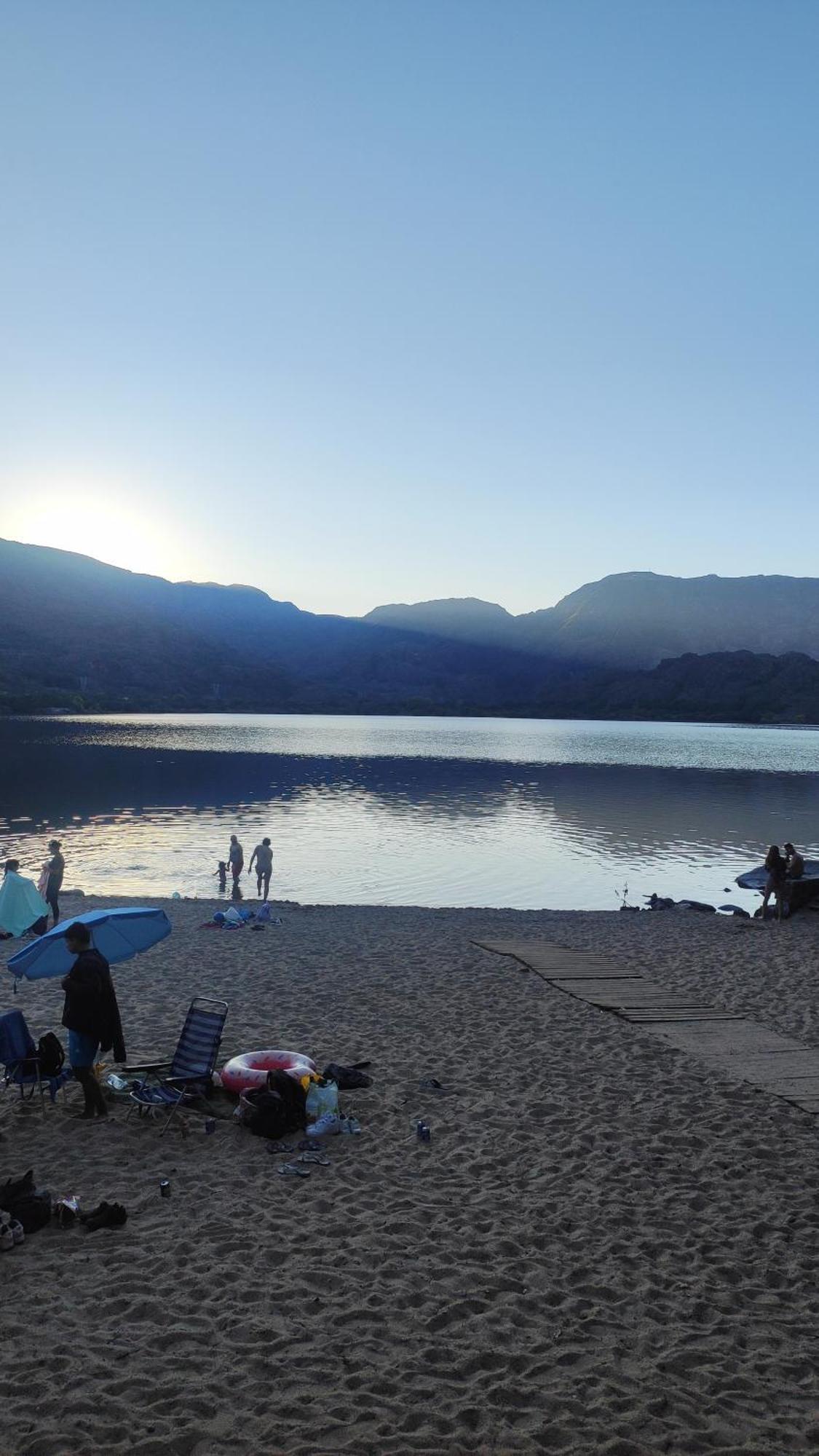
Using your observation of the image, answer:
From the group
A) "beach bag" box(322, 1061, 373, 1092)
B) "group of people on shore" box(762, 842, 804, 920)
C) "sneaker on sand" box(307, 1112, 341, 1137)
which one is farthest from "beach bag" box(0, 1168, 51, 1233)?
"group of people on shore" box(762, 842, 804, 920)

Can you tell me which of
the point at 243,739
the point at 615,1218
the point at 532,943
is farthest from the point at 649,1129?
the point at 243,739

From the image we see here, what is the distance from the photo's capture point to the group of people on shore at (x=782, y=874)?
2303cm

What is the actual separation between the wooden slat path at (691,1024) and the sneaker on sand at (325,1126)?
455 centimetres

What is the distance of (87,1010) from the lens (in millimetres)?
8336

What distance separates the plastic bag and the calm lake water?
66.4 feet

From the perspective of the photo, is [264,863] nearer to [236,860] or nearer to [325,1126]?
[236,860]

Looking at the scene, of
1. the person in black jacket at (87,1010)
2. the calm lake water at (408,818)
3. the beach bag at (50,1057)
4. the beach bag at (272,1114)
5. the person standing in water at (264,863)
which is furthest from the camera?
the calm lake water at (408,818)

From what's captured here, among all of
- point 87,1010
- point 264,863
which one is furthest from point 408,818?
point 87,1010

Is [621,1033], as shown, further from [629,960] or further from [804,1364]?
[804,1364]

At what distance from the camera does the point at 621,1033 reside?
1215 cm

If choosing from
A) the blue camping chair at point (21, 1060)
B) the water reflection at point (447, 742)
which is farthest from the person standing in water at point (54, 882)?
the water reflection at point (447, 742)

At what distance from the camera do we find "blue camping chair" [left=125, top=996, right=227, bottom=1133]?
889 centimetres

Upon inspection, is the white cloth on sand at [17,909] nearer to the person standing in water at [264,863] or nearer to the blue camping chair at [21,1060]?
the person standing in water at [264,863]

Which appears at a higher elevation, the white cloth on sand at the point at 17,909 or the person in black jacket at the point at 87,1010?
the person in black jacket at the point at 87,1010
